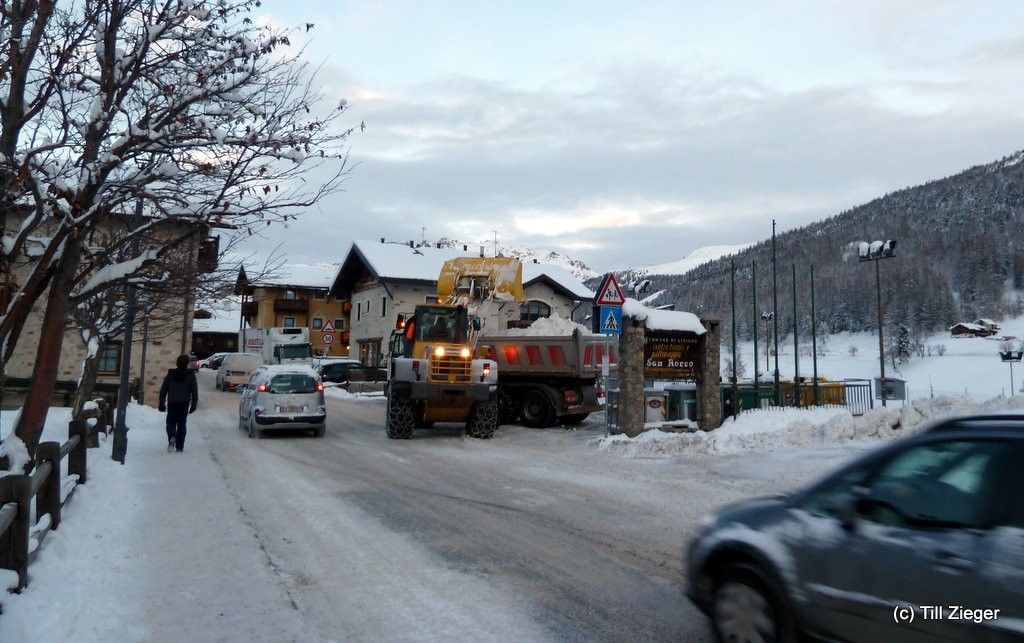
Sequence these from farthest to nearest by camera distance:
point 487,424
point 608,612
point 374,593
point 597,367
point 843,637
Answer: point 597,367 → point 487,424 → point 374,593 → point 608,612 → point 843,637

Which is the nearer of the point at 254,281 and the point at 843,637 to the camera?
the point at 843,637

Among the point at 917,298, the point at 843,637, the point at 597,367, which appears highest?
the point at 917,298

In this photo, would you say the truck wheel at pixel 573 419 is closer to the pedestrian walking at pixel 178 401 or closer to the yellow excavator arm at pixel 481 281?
the yellow excavator arm at pixel 481 281

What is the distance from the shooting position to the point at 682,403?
1684 cm

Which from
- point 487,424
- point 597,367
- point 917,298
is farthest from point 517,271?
point 917,298

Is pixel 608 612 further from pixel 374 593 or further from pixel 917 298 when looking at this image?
pixel 917 298

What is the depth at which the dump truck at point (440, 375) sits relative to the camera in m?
17.0

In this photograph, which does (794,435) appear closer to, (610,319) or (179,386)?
(610,319)

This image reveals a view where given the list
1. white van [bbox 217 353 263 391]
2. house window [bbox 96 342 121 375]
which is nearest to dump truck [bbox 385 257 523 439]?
house window [bbox 96 342 121 375]

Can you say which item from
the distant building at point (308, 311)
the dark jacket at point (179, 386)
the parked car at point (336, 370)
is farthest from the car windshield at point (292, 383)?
the distant building at point (308, 311)

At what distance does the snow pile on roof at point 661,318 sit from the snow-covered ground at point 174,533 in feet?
7.45

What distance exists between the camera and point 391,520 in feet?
28.2

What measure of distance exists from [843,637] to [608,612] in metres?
1.99

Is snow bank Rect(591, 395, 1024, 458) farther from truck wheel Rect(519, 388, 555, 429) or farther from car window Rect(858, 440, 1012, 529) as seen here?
car window Rect(858, 440, 1012, 529)
